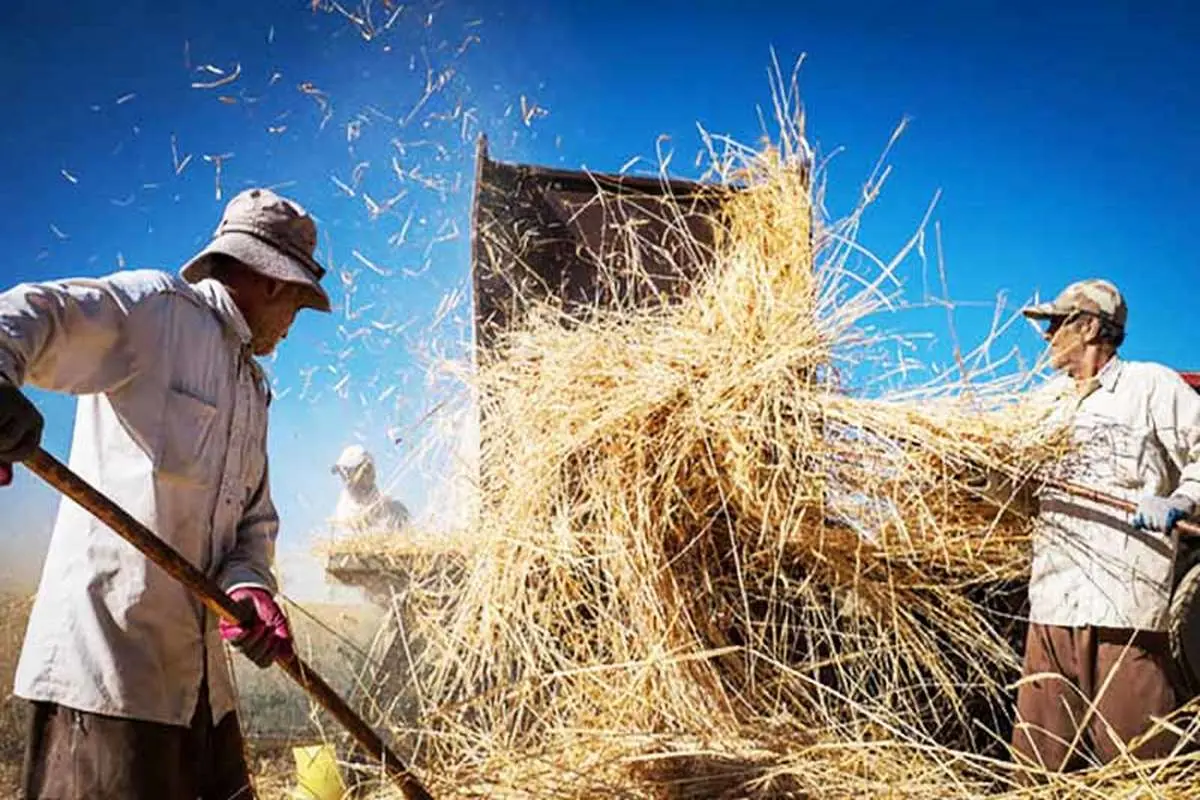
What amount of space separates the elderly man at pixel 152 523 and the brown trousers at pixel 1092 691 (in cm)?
194

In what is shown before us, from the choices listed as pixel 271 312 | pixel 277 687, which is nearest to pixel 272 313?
pixel 271 312

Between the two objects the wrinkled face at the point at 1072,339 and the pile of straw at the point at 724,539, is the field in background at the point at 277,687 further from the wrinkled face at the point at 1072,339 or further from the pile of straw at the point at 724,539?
the wrinkled face at the point at 1072,339

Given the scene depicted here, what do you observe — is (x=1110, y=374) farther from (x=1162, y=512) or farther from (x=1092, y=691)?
(x=1092, y=691)

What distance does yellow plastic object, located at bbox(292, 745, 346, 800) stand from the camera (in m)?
2.66

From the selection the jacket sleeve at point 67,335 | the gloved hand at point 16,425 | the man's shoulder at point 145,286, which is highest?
the man's shoulder at point 145,286

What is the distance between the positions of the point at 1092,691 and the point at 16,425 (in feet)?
8.49

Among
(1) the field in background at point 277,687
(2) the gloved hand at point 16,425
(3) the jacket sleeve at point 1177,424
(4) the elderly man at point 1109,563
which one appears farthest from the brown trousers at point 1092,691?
(2) the gloved hand at point 16,425

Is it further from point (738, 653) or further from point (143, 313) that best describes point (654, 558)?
point (143, 313)

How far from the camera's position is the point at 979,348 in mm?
2471

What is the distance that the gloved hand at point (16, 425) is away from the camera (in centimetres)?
124

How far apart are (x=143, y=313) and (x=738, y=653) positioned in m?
1.65

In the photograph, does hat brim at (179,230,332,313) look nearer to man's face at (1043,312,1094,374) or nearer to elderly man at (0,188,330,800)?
elderly man at (0,188,330,800)

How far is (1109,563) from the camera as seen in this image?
2625 millimetres

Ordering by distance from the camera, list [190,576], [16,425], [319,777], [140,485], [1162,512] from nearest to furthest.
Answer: [16,425], [190,576], [140,485], [1162,512], [319,777]
